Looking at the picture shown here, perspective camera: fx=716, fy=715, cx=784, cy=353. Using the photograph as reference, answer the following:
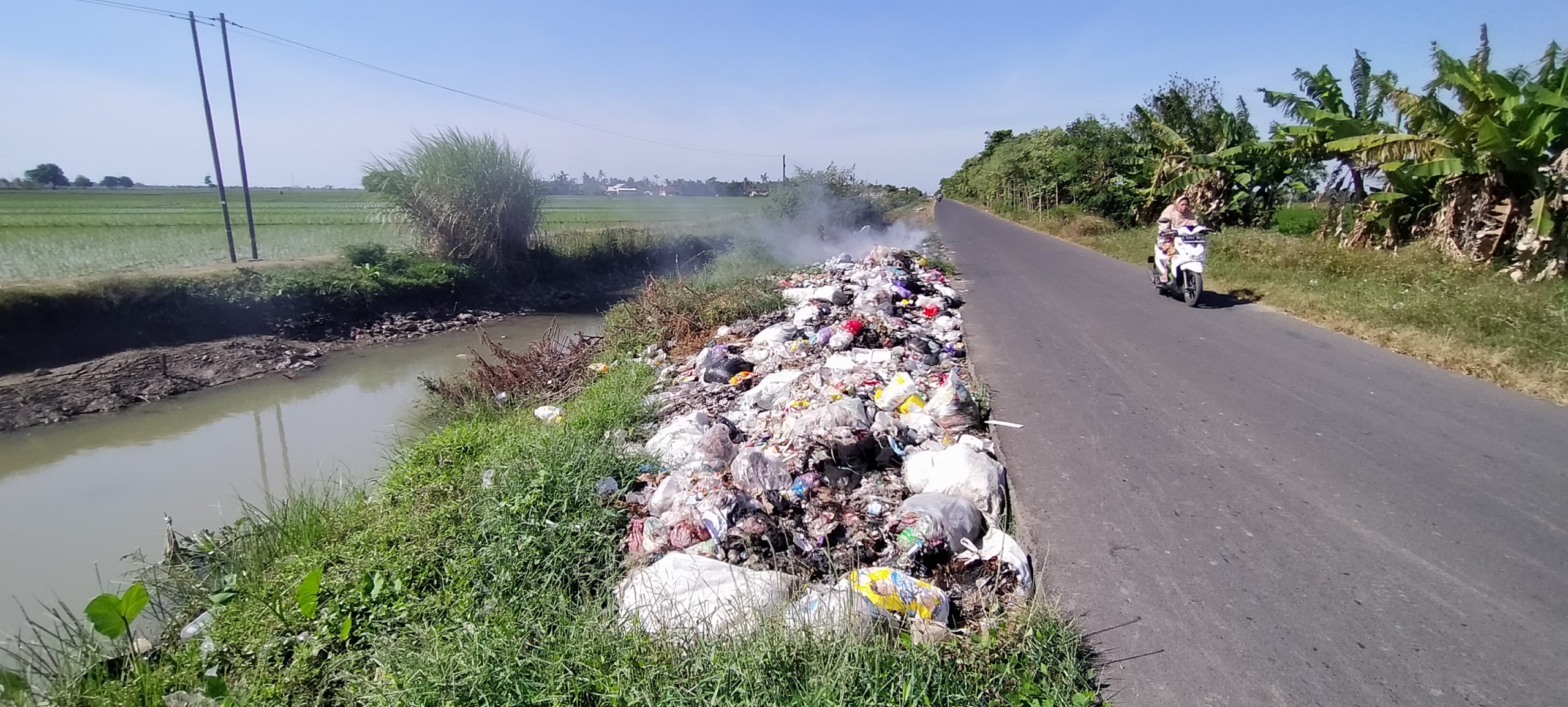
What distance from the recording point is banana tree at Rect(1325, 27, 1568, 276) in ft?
27.7

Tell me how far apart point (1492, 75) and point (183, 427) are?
640 inches

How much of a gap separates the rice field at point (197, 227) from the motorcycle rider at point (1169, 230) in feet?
48.0

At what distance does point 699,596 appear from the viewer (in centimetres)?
291

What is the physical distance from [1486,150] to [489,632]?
1197 cm

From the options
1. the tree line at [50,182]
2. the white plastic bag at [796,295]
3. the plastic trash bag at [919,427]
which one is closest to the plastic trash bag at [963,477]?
the plastic trash bag at [919,427]

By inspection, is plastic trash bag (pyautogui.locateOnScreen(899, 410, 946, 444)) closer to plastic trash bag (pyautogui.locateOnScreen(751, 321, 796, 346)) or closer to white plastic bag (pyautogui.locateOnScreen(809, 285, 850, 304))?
plastic trash bag (pyautogui.locateOnScreen(751, 321, 796, 346))

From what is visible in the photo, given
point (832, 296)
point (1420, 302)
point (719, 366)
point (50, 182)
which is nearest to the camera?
point (719, 366)

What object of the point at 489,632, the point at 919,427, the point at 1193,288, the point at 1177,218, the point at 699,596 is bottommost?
the point at 489,632

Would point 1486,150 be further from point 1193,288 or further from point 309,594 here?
point 309,594

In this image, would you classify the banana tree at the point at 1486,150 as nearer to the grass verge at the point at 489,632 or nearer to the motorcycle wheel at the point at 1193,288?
the motorcycle wheel at the point at 1193,288

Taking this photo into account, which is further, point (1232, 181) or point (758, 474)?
point (1232, 181)

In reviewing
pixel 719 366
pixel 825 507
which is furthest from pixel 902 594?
pixel 719 366

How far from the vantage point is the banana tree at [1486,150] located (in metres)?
8.43

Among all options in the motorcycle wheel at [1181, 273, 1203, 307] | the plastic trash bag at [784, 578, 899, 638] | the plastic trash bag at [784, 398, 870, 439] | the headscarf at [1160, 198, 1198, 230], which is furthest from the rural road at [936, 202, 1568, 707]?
the headscarf at [1160, 198, 1198, 230]
